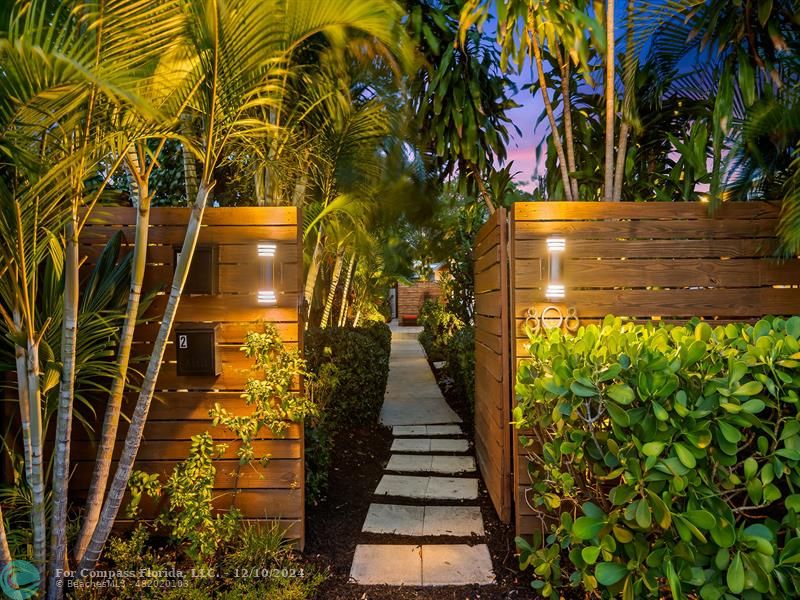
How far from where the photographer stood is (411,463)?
167 inches

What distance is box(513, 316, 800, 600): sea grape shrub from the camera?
1.58 m

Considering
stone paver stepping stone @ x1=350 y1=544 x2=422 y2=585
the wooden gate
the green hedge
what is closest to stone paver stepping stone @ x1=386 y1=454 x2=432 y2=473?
the wooden gate

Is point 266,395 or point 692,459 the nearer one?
point 692,459

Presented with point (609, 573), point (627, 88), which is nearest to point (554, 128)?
point (627, 88)

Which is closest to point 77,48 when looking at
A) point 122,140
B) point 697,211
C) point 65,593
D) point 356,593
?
point 122,140

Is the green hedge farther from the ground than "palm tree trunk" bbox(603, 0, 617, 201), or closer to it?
closer to it

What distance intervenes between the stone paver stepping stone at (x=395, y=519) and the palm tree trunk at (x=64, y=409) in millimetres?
1610

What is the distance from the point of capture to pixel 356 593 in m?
2.42

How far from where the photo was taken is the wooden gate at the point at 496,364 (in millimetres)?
2951

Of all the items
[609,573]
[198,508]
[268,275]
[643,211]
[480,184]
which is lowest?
[198,508]

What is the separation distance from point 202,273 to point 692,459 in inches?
92.5

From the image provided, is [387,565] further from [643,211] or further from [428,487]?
[643,211]

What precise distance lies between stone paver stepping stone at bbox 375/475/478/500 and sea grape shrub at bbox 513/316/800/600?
1801 mm

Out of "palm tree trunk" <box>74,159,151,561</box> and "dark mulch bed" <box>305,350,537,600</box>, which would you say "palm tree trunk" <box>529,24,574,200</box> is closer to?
"dark mulch bed" <box>305,350,537,600</box>
